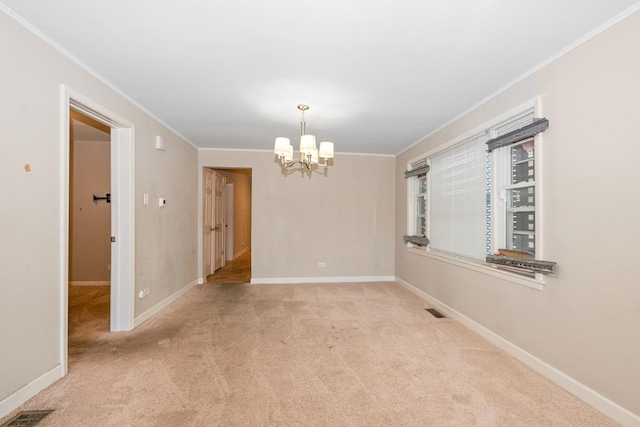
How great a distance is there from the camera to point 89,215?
16.0 ft

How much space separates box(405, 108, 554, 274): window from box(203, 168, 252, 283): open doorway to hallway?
11.8 feet

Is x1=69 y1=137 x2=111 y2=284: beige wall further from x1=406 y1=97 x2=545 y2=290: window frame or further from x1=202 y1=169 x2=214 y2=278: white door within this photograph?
x1=406 y1=97 x2=545 y2=290: window frame

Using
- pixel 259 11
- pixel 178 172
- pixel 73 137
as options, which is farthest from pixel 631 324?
pixel 73 137

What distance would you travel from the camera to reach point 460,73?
2.40m

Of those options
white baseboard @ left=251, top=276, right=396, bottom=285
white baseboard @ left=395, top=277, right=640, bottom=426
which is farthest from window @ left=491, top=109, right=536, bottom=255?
white baseboard @ left=251, top=276, right=396, bottom=285

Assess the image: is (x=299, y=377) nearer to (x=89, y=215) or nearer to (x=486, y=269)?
(x=486, y=269)

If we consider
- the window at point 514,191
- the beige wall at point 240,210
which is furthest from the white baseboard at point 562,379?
the beige wall at point 240,210

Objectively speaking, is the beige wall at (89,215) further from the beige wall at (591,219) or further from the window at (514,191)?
the beige wall at (591,219)

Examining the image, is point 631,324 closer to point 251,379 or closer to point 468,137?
point 468,137

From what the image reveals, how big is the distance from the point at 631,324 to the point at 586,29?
1.89 m

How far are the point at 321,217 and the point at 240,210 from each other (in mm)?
3849

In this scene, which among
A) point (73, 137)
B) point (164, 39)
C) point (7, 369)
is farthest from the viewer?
point (73, 137)

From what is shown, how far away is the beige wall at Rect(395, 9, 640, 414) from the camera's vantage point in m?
1.68

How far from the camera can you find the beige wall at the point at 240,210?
7.83 m
